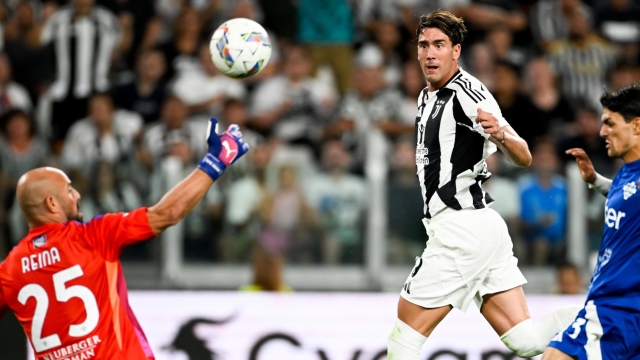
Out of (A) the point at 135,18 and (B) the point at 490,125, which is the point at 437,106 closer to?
(B) the point at 490,125

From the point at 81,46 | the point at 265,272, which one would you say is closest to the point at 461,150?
the point at 265,272

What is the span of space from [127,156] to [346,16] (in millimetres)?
3394

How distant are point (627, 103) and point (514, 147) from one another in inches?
26.1

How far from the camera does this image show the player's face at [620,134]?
4.70m

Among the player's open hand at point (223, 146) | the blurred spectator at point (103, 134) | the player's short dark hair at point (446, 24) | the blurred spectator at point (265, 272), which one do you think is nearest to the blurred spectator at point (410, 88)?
the blurred spectator at point (265, 272)

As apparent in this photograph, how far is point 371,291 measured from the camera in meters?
7.70

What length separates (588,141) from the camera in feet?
30.1

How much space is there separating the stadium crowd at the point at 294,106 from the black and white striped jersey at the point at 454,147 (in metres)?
2.94

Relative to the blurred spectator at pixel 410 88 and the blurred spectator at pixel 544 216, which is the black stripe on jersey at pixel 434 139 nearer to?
the blurred spectator at pixel 544 216

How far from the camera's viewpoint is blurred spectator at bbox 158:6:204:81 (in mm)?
10039

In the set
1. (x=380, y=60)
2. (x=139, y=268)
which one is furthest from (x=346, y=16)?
(x=139, y=268)

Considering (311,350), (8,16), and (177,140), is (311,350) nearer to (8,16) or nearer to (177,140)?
(177,140)

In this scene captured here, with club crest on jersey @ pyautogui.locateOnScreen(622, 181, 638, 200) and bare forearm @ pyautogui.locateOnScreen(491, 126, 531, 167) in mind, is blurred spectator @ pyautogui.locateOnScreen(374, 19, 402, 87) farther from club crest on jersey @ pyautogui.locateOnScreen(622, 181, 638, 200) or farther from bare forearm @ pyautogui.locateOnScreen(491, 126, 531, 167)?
club crest on jersey @ pyautogui.locateOnScreen(622, 181, 638, 200)

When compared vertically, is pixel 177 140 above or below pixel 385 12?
below
